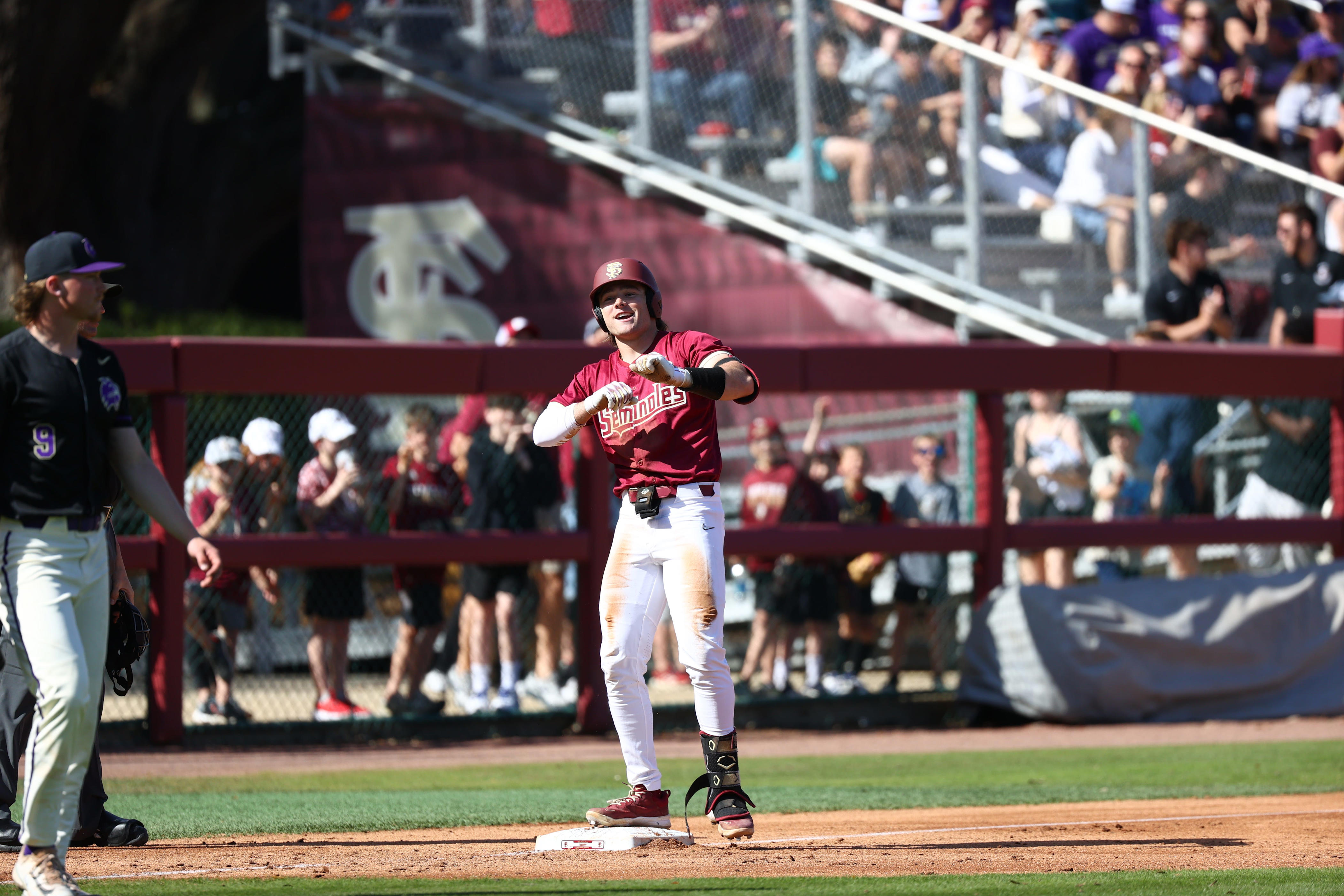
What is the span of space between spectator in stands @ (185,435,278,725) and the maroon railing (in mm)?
160

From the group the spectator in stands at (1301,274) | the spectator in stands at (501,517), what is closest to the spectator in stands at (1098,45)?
the spectator in stands at (1301,274)

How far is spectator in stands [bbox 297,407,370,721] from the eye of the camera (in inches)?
368

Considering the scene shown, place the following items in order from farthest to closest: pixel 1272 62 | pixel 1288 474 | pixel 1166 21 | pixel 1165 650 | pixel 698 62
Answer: pixel 1166 21
pixel 1272 62
pixel 698 62
pixel 1288 474
pixel 1165 650

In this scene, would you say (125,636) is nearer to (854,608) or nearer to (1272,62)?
(854,608)

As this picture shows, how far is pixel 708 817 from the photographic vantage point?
5508 millimetres

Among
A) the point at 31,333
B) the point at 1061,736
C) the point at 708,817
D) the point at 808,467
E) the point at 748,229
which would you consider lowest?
the point at 1061,736

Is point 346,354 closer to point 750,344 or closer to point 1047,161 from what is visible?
point 750,344

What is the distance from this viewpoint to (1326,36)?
1445 centimetres

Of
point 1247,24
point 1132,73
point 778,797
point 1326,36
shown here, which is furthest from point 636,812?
point 1326,36

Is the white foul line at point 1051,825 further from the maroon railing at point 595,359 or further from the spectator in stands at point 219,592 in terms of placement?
the spectator in stands at point 219,592

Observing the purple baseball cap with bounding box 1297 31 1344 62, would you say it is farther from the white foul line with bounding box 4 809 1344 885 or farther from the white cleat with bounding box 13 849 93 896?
the white cleat with bounding box 13 849 93 896

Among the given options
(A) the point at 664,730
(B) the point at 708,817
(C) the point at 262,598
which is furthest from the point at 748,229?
(B) the point at 708,817

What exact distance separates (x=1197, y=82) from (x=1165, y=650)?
577cm

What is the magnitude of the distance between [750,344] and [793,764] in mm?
2560
